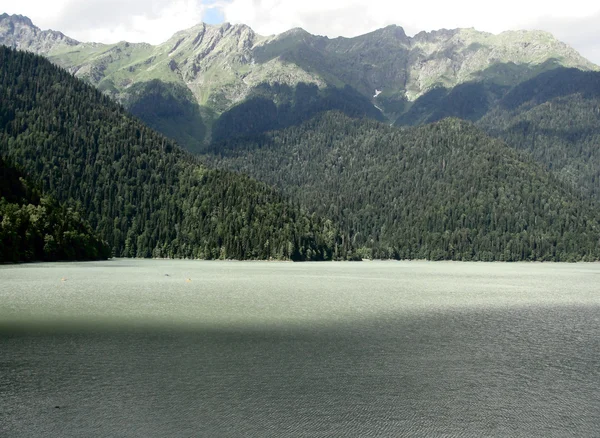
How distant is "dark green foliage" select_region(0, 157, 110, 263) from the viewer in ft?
525

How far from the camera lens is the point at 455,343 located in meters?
46.4

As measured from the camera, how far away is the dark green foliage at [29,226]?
525ft

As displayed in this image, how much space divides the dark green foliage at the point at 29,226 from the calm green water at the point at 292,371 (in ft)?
337

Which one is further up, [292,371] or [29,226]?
[29,226]

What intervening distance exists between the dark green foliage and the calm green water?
102826mm

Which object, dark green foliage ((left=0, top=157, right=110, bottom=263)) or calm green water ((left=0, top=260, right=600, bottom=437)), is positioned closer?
calm green water ((left=0, top=260, right=600, bottom=437))

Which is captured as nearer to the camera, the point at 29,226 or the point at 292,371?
the point at 292,371

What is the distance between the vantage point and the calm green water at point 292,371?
87.5 feet

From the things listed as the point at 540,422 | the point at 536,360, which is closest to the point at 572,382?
the point at 536,360

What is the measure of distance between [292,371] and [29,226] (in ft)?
516

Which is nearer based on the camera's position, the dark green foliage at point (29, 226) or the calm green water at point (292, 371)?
the calm green water at point (292, 371)

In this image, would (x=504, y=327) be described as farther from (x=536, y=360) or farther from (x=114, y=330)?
(x=114, y=330)

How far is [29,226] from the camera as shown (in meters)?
172

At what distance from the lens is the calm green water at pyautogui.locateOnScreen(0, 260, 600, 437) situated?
26.7m
